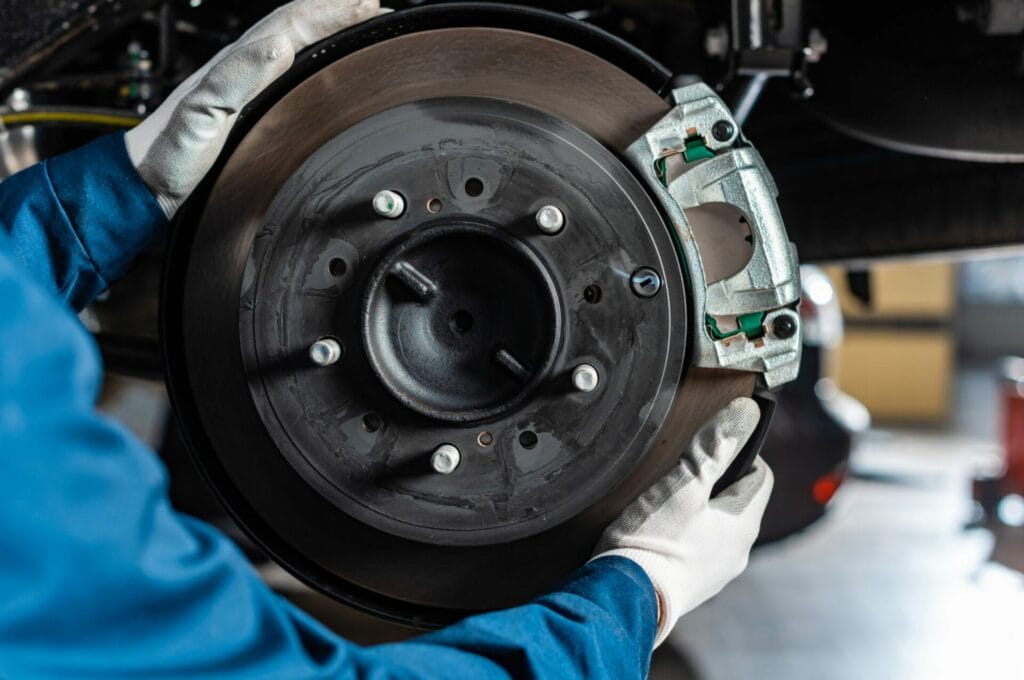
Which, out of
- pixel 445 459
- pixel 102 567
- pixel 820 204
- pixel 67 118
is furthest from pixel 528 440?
pixel 820 204

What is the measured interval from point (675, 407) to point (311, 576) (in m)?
0.27

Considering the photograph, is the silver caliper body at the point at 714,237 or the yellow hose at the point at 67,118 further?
the yellow hose at the point at 67,118

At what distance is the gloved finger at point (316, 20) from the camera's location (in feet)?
2.14

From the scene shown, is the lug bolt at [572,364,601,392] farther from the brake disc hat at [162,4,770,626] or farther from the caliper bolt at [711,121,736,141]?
the caliper bolt at [711,121,736,141]

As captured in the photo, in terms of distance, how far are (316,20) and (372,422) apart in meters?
0.27

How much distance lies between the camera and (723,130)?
0.63 meters

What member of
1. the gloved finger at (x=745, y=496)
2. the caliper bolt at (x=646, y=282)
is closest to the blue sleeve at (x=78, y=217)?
the caliper bolt at (x=646, y=282)

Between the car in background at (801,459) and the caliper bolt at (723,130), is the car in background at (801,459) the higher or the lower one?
the lower one

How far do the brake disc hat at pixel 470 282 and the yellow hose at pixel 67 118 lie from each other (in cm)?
30

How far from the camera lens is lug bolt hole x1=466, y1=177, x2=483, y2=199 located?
2.07 ft

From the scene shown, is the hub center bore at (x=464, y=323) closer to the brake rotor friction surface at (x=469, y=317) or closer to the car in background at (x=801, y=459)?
the brake rotor friction surface at (x=469, y=317)

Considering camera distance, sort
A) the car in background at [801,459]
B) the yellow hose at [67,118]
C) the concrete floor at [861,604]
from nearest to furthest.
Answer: the yellow hose at [67,118] < the concrete floor at [861,604] < the car in background at [801,459]

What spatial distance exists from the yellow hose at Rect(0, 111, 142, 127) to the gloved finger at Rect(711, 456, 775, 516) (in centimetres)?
61

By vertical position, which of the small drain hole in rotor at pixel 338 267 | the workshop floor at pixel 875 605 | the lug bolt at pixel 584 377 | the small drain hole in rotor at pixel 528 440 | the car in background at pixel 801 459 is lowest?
the workshop floor at pixel 875 605
